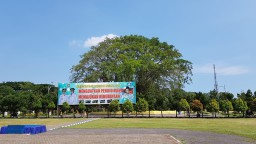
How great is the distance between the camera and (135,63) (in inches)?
2338

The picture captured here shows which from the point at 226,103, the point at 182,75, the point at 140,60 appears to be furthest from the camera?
the point at 182,75

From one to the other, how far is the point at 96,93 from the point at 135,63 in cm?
893

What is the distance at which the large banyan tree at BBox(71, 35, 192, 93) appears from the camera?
61.8 m

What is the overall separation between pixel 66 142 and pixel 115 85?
40.3 m

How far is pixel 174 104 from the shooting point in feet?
193

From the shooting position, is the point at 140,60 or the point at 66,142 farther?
the point at 140,60

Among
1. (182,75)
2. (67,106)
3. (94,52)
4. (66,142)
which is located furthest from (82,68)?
(66,142)

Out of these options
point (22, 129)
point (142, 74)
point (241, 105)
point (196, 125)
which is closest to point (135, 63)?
point (142, 74)

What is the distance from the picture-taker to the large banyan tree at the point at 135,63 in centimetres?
6175

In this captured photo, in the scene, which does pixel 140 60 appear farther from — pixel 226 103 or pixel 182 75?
pixel 226 103

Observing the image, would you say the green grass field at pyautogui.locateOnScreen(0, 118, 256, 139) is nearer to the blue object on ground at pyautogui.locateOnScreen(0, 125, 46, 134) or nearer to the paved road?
the paved road

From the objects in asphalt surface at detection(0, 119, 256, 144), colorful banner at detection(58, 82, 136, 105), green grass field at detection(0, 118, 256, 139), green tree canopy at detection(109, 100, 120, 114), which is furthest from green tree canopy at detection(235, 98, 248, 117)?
asphalt surface at detection(0, 119, 256, 144)

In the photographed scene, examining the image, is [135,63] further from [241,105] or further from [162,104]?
[241,105]

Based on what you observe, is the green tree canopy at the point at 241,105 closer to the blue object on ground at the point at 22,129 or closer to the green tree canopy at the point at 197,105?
the green tree canopy at the point at 197,105
